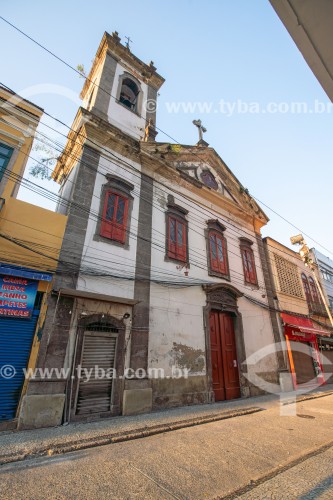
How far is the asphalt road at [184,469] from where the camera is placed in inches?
120

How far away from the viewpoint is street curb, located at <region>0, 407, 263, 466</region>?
3950 millimetres

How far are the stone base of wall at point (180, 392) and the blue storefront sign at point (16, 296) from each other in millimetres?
4343

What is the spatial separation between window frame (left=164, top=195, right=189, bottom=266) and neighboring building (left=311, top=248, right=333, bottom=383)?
1210 centimetres

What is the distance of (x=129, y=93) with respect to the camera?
42.4 feet

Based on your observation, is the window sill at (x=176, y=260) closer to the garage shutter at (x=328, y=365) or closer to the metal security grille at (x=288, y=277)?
the metal security grille at (x=288, y=277)

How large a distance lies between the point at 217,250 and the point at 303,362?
849cm

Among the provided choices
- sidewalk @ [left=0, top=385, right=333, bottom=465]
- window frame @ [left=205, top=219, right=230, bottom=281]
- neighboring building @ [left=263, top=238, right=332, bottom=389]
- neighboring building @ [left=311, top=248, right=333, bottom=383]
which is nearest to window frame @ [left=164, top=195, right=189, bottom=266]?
window frame @ [left=205, top=219, right=230, bottom=281]

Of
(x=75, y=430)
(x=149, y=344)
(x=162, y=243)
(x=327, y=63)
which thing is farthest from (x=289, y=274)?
(x=327, y=63)

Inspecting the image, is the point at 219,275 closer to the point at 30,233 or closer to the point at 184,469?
the point at 30,233

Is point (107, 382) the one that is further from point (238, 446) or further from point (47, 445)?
point (238, 446)

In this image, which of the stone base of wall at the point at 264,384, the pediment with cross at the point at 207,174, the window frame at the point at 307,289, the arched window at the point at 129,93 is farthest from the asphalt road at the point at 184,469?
the arched window at the point at 129,93

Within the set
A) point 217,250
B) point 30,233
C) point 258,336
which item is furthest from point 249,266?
point 30,233

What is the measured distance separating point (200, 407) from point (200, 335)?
238 cm

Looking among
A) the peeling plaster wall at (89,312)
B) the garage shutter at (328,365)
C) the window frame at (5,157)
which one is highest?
Result: the window frame at (5,157)
